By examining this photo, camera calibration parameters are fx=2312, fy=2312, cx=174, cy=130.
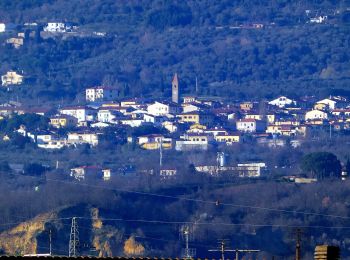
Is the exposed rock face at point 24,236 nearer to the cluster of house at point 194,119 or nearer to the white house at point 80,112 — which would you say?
the cluster of house at point 194,119

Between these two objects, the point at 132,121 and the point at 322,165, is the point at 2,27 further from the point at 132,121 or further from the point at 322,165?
the point at 322,165

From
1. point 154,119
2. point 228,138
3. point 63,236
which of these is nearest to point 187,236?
point 63,236

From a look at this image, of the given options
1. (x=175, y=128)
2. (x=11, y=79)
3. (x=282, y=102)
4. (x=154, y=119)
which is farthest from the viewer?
(x=11, y=79)

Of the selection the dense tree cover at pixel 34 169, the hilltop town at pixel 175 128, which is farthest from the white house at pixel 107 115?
the dense tree cover at pixel 34 169

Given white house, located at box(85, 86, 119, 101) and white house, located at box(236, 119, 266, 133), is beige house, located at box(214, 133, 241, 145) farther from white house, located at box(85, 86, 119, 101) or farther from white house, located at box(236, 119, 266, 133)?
white house, located at box(85, 86, 119, 101)

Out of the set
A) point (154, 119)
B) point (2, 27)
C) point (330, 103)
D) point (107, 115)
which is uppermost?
point (2, 27)
